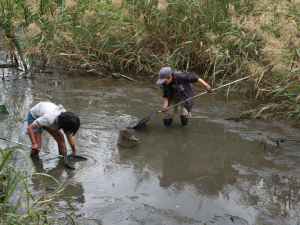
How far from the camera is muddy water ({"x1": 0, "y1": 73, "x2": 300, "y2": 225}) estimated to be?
5227 millimetres

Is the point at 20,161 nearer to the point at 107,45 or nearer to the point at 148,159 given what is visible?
the point at 148,159

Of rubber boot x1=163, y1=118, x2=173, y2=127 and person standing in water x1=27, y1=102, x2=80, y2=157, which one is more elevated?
person standing in water x1=27, y1=102, x2=80, y2=157

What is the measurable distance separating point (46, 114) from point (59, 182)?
800 millimetres

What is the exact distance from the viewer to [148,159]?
6.60 m

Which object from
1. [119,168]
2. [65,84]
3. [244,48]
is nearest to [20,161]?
[119,168]

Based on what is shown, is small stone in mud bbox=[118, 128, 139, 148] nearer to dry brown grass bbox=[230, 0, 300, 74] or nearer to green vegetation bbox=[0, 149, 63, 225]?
green vegetation bbox=[0, 149, 63, 225]

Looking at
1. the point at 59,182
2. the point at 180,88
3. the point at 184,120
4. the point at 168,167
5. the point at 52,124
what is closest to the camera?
the point at 59,182

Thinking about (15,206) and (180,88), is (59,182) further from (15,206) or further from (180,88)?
(180,88)

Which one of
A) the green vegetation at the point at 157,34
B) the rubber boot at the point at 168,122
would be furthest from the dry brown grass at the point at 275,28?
the rubber boot at the point at 168,122

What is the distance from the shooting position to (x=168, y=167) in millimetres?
6398

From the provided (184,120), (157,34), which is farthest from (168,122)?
(157,34)

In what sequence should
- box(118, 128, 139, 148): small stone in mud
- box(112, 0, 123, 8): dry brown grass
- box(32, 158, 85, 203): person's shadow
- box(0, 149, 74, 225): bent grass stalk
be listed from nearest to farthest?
box(0, 149, 74, 225): bent grass stalk < box(32, 158, 85, 203): person's shadow < box(118, 128, 139, 148): small stone in mud < box(112, 0, 123, 8): dry brown grass

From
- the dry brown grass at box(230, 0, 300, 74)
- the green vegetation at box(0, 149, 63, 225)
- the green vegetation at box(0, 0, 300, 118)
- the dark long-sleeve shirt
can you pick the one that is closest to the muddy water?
the dark long-sleeve shirt

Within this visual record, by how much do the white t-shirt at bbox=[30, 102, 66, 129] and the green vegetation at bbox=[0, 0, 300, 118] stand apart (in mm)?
3542
